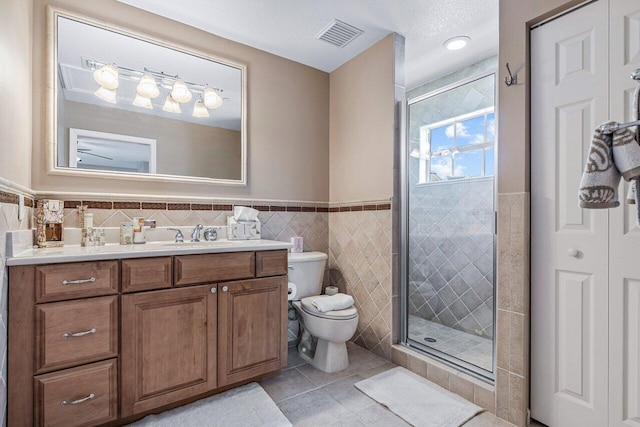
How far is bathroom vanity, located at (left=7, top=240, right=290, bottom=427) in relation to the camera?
133 centimetres

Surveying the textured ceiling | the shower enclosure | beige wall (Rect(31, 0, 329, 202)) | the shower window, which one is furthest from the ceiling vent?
the shower window

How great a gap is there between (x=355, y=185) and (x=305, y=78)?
1053mm

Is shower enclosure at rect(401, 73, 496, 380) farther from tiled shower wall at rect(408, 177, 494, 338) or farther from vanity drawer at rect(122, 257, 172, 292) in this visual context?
vanity drawer at rect(122, 257, 172, 292)

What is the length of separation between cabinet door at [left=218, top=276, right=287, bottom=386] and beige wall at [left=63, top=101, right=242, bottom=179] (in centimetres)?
93

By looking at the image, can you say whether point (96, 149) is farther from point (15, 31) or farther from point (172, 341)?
point (172, 341)

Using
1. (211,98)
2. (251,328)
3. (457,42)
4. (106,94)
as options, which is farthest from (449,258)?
(106,94)

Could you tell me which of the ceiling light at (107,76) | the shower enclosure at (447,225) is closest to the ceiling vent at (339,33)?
the shower enclosure at (447,225)

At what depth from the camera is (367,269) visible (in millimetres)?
2529

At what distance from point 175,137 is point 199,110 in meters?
0.28

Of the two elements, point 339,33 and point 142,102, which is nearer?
point 142,102

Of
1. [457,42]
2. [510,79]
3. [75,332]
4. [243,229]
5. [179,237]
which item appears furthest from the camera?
[457,42]

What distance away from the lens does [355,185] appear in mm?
2678

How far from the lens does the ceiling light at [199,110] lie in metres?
2.30

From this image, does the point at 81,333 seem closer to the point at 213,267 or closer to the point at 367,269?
the point at 213,267
